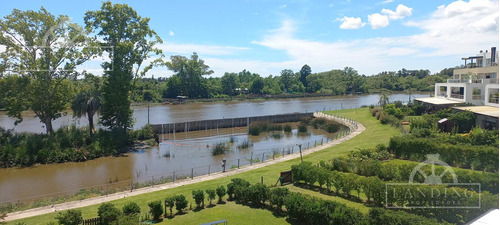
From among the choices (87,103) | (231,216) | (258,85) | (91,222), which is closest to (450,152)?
(231,216)

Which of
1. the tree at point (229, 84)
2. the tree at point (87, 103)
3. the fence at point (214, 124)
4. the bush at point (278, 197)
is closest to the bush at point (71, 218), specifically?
the bush at point (278, 197)

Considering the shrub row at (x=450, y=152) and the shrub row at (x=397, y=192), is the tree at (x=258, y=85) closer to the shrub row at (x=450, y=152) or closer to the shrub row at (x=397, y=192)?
the shrub row at (x=450, y=152)

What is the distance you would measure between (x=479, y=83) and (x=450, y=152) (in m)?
23.2

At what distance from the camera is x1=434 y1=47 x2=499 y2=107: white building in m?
33.2

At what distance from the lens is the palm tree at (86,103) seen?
1254 inches

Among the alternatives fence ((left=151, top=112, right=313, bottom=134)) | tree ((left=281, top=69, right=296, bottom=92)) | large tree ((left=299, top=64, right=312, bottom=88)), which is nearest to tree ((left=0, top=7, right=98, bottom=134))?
fence ((left=151, top=112, right=313, bottom=134))

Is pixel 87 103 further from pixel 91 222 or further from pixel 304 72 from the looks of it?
pixel 304 72

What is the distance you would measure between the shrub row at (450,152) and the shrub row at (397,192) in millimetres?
6818

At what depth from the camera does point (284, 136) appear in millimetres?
38531

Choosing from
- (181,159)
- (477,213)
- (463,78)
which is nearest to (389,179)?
(477,213)

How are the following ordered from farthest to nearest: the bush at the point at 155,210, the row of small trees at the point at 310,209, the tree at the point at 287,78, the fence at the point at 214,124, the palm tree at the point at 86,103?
the tree at the point at 287,78, the fence at the point at 214,124, the palm tree at the point at 86,103, the bush at the point at 155,210, the row of small trees at the point at 310,209

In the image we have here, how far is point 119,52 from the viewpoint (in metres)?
31.9

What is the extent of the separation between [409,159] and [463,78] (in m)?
28.9

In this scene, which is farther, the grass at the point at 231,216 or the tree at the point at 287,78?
the tree at the point at 287,78
